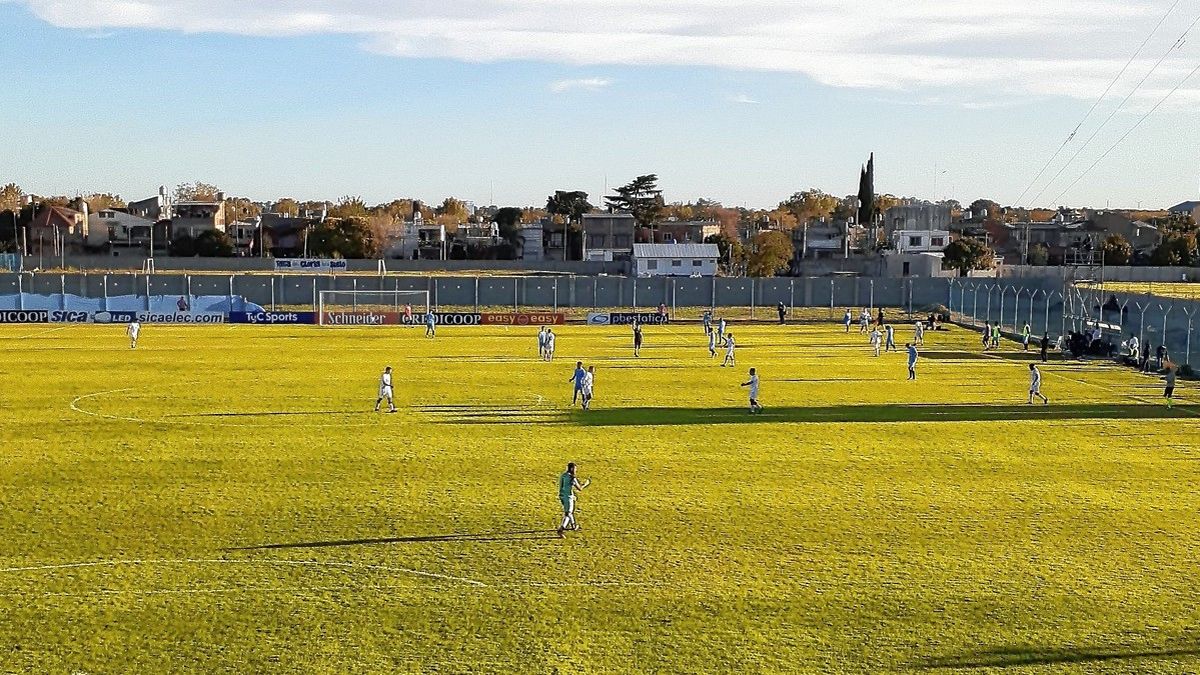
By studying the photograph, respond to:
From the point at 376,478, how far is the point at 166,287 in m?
64.7

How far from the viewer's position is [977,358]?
184 ft

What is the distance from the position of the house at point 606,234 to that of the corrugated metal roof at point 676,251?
25231 millimetres

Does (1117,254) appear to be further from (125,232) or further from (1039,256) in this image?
(125,232)

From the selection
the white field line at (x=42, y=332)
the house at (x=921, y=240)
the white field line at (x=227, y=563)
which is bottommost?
the white field line at (x=42, y=332)

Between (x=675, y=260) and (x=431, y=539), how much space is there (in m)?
106

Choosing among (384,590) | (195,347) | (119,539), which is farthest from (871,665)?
(195,347)

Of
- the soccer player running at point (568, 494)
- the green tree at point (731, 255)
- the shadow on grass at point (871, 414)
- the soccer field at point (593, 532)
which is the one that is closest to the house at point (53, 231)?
the green tree at point (731, 255)

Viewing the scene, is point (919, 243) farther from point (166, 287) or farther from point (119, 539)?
point (119, 539)

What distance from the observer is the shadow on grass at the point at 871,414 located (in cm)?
3341

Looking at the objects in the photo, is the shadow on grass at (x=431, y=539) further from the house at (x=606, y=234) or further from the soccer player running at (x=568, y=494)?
the house at (x=606, y=234)

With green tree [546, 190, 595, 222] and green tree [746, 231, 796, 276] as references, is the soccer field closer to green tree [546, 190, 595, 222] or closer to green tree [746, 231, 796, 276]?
green tree [746, 231, 796, 276]

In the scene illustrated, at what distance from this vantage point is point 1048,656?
48.2 feet

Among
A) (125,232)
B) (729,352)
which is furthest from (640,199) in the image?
(729,352)

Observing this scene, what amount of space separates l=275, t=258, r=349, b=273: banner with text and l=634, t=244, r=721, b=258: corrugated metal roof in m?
34.2
